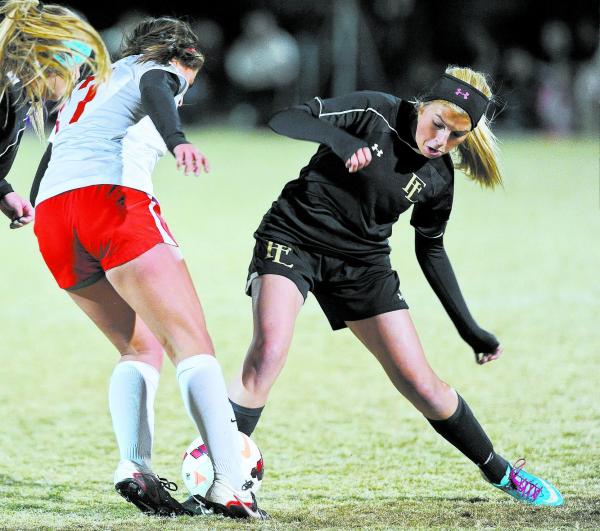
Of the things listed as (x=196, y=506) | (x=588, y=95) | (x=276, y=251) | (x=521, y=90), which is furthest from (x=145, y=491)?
(x=521, y=90)

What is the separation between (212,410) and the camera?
4.06 metres

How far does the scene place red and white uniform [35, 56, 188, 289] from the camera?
407 cm

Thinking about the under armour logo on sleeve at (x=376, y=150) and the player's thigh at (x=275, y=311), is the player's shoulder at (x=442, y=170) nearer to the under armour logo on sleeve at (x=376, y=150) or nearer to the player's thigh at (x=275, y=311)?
the under armour logo on sleeve at (x=376, y=150)

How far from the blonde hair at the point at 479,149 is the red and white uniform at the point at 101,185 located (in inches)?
47.0

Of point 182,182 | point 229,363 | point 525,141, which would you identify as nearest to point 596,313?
point 229,363

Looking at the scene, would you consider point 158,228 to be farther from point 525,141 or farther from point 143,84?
point 525,141

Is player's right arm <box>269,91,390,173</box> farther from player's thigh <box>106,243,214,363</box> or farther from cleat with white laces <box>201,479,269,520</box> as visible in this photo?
cleat with white laces <box>201,479,269,520</box>

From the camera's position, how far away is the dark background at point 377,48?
2252cm

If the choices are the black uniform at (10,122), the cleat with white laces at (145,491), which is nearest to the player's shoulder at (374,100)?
the black uniform at (10,122)

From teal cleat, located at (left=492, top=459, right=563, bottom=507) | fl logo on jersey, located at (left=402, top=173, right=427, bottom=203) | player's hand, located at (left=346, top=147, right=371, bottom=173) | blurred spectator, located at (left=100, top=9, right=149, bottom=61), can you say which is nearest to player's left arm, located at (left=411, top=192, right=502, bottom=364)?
fl logo on jersey, located at (left=402, top=173, right=427, bottom=203)

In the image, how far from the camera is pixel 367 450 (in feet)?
18.9

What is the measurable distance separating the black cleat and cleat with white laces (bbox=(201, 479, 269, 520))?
8.5 inches

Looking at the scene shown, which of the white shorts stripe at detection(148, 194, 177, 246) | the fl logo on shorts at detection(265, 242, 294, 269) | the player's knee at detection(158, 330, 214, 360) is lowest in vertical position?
the player's knee at detection(158, 330, 214, 360)

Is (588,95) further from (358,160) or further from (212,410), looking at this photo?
(212,410)
